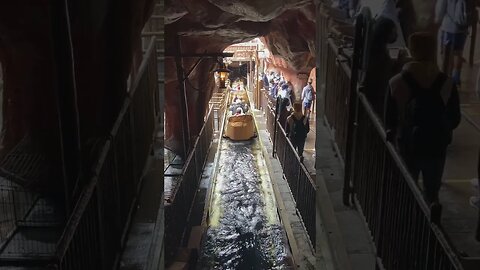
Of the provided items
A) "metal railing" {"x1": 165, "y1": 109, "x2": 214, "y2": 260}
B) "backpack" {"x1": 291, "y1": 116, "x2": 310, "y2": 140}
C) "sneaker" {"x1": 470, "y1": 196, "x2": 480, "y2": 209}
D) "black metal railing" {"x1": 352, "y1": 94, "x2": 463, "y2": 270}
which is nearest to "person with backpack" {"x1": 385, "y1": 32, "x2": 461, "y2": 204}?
"black metal railing" {"x1": 352, "y1": 94, "x2": 463, "y2": 270}

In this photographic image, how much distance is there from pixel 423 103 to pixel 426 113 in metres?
0.07

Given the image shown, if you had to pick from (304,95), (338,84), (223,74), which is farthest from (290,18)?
(338,84)

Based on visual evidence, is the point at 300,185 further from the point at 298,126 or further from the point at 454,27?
the point at 454,27

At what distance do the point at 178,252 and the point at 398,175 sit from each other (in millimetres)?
7082

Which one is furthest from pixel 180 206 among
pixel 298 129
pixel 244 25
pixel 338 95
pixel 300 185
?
pixel 244 25

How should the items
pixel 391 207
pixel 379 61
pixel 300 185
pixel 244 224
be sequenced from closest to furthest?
pixel 391 207 → pixel 379 61 → pixel 300 185 → pixel 244 224

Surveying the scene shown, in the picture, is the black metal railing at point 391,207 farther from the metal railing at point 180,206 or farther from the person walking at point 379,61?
the metal railing at point 180,206

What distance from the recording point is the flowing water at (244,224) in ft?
34.3

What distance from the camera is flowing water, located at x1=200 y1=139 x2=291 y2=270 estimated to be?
10.5 meters

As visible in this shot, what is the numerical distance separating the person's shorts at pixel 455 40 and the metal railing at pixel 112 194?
8.56 feet

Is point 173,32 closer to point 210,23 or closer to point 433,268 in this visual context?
point 210,23

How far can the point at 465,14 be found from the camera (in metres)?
4.15

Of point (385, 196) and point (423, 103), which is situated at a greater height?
point (423, 103)

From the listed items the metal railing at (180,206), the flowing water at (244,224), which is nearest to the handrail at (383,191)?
the metal railing at (180,206)
